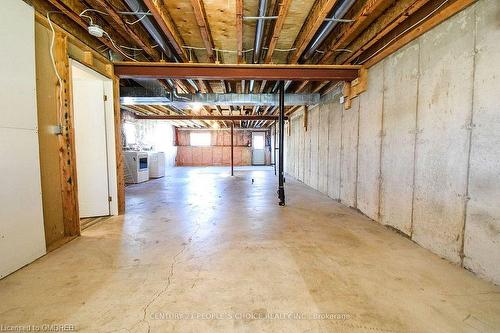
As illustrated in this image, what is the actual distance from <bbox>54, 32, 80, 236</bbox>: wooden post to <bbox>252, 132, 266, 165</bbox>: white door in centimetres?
1261

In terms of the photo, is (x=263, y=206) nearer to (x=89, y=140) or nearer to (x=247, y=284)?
(x=247, y=284)

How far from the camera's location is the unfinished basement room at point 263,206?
1.44 meters

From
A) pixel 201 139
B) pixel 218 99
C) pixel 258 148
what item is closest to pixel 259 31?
pixel 218 99

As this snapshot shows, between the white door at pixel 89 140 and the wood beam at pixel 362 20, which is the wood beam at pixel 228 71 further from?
the white door at pixel 89 140

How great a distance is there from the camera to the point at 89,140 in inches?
126

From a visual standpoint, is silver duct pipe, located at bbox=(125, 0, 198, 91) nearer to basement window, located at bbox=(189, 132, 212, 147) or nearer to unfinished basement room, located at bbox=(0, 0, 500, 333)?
unfinished basement room, located at bbox=(0, 0, 500, 333)

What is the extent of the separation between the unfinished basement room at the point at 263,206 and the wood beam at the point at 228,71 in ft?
0.07

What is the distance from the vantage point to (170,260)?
2.04m

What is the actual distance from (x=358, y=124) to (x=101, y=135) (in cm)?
392

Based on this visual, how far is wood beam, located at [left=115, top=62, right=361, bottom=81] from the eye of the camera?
326 cm

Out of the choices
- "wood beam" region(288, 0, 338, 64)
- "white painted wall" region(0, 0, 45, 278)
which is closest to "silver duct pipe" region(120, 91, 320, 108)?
"wood beam" region(288, 0, 338, 64)

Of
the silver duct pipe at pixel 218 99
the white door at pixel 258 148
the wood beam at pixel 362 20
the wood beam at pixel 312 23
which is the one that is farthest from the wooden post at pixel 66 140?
the white door at pixel 258 148

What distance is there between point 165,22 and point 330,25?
1.84 m

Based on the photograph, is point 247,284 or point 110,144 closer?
point 247,284
